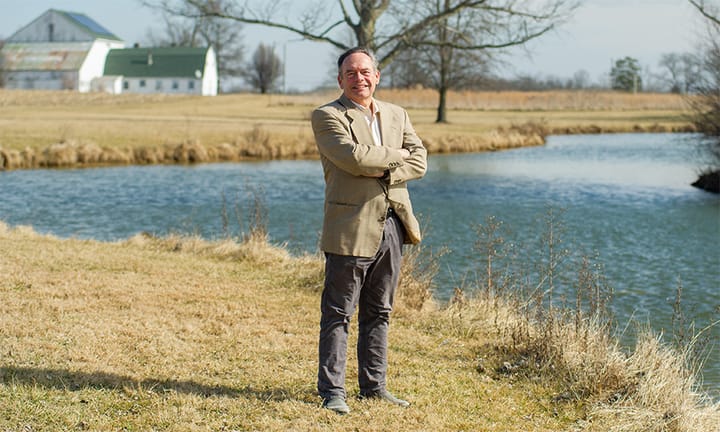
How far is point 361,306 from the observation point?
523 cm

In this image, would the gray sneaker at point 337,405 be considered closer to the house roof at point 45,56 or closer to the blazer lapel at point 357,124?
the blazer lapel at point 357,124

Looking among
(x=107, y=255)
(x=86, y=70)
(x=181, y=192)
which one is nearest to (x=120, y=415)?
(x=107, y=255)

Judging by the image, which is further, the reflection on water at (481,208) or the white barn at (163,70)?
the white barn at (163,70)

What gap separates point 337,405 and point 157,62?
263 feet

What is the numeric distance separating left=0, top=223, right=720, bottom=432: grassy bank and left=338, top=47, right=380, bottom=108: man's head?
1943 mm

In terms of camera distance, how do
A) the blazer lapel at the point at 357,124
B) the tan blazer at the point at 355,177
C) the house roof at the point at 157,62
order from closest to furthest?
1. the tan blazer at the point at 355,177
2. the blazer lapel at the point at 357,124
3. the house roof at the point at 157,62

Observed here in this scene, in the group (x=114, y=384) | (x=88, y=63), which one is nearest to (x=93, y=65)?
(x=88, y=63)

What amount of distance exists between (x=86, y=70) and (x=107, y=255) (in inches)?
2893

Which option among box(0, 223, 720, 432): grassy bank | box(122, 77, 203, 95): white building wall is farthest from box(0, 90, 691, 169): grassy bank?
box(0, 223, 720, 432): grassy bank

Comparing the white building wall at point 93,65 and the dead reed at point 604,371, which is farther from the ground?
the white building wall at point 93,65

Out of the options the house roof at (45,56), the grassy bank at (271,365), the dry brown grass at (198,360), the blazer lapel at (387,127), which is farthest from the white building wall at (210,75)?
the blazer lapel at (387,127)

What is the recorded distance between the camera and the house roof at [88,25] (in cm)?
8225

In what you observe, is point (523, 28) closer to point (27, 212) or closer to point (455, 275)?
point (455, 275)

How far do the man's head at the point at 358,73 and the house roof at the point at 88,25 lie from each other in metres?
82.9
